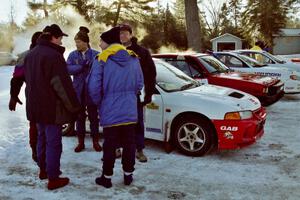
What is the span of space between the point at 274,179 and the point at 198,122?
1.31 meters

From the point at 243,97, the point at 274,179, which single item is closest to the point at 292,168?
the point at 274,179

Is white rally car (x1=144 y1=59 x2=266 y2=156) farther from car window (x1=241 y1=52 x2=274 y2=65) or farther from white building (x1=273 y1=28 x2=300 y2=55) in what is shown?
white building (x1=273 y1=28 x2=300 y2=55)

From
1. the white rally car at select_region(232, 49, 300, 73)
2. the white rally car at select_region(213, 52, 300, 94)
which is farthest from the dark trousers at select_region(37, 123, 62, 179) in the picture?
the white rally car at select_region(232, 49, 300, 73)

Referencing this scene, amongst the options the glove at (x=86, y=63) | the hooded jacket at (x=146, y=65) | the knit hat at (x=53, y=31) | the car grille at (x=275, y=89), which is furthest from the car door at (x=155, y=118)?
the car grille at (x=275, y=89)

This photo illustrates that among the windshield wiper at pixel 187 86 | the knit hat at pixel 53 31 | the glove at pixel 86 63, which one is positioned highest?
the knit hat at pixel 53 31

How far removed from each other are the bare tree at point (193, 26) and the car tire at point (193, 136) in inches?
426

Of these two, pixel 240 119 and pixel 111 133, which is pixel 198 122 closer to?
pixel 240 119

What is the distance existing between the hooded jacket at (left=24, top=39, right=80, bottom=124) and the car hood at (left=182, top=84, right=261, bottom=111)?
6.85ft

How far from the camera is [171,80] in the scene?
6184 mm

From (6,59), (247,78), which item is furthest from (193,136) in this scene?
(6,59)

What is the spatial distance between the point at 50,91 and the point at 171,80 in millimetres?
2489

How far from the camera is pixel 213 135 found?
17.9 ft

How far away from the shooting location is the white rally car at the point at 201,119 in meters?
5.35

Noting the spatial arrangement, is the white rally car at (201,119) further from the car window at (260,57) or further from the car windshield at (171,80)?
the car window at (260,57)
